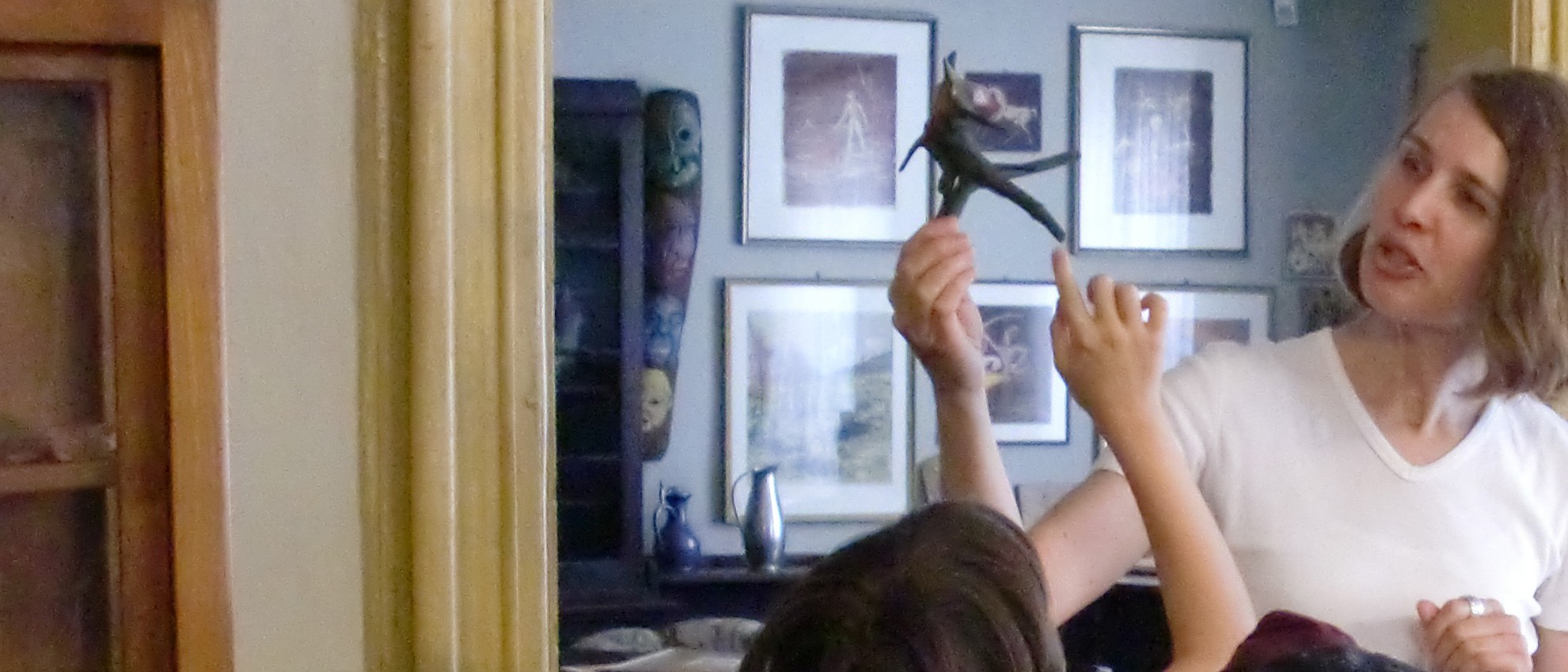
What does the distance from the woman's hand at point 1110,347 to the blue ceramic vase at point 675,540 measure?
228 cm

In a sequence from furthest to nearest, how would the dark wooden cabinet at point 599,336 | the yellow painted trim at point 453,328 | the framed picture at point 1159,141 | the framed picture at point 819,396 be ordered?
the framed picture at point 1159,141
the framed picture at point 819,396
the dark wooden cabinet at point 599,336
the yellow painted trim at point 453,328

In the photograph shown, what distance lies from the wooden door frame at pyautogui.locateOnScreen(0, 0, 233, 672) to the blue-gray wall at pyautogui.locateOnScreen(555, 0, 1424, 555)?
2.21 meters

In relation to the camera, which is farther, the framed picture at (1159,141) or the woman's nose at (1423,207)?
the framed picture at (1159,141)

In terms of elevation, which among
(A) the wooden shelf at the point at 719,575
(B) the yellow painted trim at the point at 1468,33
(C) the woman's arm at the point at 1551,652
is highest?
(B) the yellow painted trim at the point at 1468,33

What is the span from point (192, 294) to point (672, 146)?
7.03 feet

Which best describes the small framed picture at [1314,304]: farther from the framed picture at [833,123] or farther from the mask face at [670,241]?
the mask face at [670,241]

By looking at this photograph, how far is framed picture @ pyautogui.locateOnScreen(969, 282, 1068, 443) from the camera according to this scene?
306 centimetres

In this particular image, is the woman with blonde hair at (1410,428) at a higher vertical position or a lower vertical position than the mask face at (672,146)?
lower

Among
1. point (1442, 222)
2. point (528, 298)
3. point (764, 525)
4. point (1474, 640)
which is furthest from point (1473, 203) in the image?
point (764, 525)

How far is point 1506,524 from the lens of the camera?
87 cm

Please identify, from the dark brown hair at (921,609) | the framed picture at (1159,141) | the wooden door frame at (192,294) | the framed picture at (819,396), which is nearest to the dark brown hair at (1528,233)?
the dark brown hair at (921,609)

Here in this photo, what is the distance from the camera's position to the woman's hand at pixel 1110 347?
2.11 feet

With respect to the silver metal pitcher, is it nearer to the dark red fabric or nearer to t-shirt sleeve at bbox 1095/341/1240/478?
t-shirt sleeve at bbox 1095/341/1240/478

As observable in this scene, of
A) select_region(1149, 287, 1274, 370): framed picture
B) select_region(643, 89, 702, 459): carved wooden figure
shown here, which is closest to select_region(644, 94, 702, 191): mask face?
select_region(643, 89, 702, 459): carved wooden figure
